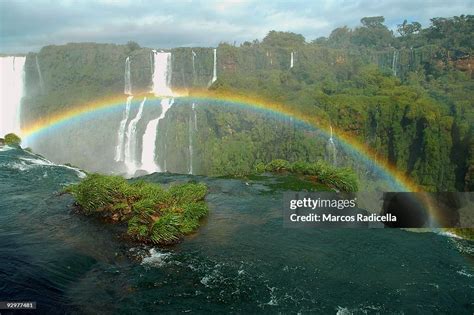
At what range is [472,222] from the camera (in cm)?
2652

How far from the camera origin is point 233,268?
1204 centimetres

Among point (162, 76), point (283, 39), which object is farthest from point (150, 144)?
point (283, 39)

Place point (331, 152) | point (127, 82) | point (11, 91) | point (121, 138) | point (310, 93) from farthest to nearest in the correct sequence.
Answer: point (127, 82) < point (11, 91) < point (121, 138) < point (310, 93) < point (331, 152)

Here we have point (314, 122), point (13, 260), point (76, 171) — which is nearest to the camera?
point (13, 260)

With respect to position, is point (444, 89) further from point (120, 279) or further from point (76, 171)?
point (120, 279)

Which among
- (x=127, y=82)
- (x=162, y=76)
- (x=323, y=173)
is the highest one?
(x=162, y=76)

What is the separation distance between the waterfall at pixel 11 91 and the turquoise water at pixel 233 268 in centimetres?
4943

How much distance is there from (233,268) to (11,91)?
5910cm

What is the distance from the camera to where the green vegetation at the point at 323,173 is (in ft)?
67.5

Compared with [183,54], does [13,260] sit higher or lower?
lower

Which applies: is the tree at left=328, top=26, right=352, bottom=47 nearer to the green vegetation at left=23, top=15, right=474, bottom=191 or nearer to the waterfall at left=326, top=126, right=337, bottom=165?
the green vegetation at left=23, top=15, right=474, bottom=191

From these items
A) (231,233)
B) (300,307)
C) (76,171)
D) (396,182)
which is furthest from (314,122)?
(300,307)

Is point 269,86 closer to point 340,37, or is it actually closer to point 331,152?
point 331,152

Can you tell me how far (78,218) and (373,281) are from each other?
1032cm
